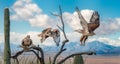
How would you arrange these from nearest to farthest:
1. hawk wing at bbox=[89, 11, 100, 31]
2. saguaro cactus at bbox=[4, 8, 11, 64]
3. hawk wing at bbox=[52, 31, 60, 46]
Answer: hawk wing at bbox=[89, 11, 100, 31]
hawk wing at bbox=[52, 31, 60, 46]
saguaro cactus at bbox=[4, 8, 11, 64]

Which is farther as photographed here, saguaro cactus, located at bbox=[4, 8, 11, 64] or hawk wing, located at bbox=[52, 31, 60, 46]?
saguaro cactus, located at bbox=[4, 8, 11, 64]

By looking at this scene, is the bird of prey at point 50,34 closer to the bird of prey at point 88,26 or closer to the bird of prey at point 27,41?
the bird of prey at point 27,41

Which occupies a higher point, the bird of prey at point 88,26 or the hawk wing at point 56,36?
the bird of prey at point 88,26

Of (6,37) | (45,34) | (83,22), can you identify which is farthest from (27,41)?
(6,37)

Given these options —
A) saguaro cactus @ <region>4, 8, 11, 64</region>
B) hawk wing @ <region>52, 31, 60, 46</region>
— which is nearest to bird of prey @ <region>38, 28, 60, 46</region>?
hawk wing @ <region>52, 31, 60, 46</region>

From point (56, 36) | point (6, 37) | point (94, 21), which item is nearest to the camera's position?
point (94, 21)

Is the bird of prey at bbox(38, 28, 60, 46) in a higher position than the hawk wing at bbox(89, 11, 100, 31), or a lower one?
lower

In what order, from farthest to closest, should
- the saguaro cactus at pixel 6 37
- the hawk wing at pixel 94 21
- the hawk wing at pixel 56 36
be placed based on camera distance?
1. the saguaro cactus at pixel 6 37
2. the hawk wing at pixel 56 36
3. the hawk wing at pixel 94 21

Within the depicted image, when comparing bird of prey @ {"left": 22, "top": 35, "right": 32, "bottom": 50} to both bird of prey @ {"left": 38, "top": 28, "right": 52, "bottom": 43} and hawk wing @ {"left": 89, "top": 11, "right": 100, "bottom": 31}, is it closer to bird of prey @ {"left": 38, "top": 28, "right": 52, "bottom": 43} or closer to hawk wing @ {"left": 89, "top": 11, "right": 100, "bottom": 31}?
bird of prey @ {"left": 38, "top": 28, "right": 52, "bottom": 43}

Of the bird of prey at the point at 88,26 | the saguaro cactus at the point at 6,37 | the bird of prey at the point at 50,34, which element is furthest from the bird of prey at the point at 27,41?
the saguaro cactus at the point at 6,37

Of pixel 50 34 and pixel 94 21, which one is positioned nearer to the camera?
pixel 94 21

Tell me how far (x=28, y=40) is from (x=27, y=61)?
1955mm

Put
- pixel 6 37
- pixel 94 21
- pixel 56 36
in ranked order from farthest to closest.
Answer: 1. pixel 6 37
2. pixel 56 36
3. pixel 94 21

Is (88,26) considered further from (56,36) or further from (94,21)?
(56,36)
